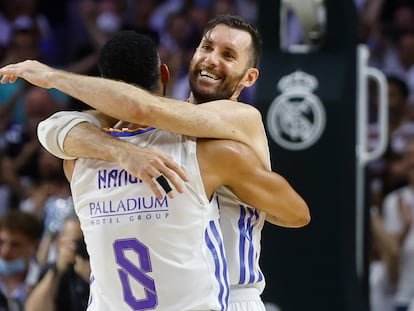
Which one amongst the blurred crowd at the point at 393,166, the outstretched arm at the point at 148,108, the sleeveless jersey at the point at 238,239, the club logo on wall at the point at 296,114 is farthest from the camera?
the blurred crowd at the point at 393,166

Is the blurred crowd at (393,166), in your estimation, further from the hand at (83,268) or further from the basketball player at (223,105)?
the basketball player at (223,105)

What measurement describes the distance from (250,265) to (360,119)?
3.26 metres

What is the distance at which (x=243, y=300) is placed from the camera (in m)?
4.49

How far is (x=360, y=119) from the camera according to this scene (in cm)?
753

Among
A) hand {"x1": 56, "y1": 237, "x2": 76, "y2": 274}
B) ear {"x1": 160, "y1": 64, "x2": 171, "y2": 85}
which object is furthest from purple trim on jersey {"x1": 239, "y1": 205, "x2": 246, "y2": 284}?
hand {"x1": 56, "y1": 237, "x2": 76, "y2": 274}

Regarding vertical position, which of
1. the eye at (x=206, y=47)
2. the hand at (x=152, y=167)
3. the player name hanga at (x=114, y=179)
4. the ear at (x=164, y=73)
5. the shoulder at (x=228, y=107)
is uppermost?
the eye at (x=206, y=47)

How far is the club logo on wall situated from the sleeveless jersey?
9.64 feet

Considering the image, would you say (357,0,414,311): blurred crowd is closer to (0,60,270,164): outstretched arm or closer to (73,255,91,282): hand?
(73,255,91,282): hand

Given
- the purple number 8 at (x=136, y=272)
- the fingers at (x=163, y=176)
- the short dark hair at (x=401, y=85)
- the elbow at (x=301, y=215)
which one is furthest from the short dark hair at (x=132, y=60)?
the short dark hair at (x=401, y=85)

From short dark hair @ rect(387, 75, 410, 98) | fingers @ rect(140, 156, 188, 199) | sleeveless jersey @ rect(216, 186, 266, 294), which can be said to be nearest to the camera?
fingers @ rect(140, 156, 188, 199)

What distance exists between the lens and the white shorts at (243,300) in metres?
4.48

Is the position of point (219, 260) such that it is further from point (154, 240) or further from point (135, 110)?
point (135, 110)

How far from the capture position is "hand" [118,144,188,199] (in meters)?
4.08

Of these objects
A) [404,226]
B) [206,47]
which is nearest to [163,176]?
[206,47]
